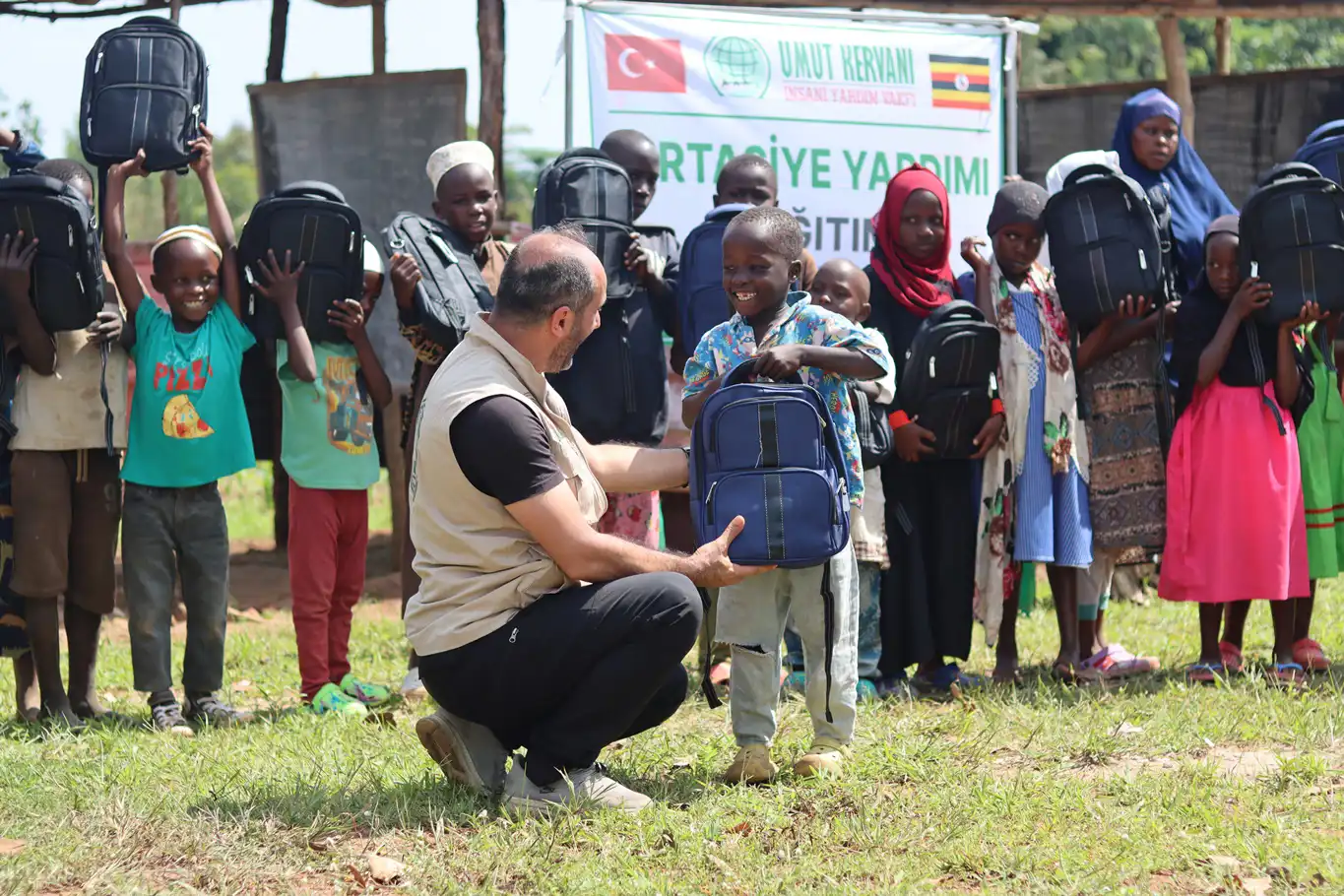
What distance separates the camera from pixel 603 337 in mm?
5621

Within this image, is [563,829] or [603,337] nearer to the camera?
[563,829]

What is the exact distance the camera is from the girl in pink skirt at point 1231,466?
546cm

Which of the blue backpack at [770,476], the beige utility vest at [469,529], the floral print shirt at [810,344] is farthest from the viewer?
the floral print shirt at [810,344]

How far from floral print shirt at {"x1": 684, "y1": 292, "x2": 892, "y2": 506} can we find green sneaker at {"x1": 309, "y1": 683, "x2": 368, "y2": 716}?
182 cm

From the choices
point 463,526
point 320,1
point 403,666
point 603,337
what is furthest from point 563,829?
point 320,1

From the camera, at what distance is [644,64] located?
302 inches

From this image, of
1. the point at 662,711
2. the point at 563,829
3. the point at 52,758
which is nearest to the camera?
the point at 563,829

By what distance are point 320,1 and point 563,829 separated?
274 inches

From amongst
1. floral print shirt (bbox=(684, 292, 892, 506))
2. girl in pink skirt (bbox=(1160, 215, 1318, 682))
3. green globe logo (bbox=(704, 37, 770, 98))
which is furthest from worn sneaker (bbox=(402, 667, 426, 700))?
green globe logo (bbox=(704, 37, 770, 98))

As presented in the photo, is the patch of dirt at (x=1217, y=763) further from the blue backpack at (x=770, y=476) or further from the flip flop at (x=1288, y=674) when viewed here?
the blue backpack at (x=770, y=476)

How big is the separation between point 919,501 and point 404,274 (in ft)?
6.82

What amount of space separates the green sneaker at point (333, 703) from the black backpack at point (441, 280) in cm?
134

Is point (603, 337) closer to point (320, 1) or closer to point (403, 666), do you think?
point (403, 666)

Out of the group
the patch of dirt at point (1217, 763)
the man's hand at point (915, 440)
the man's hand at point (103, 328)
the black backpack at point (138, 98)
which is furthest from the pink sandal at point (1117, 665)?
the black backpack at point (138, 98)
